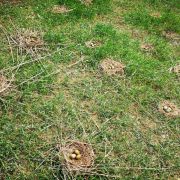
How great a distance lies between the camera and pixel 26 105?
609 cm

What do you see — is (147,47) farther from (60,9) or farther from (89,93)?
(60,9)

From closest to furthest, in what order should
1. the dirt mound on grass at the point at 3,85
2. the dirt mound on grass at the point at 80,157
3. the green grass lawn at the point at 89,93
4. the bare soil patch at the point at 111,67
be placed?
the dirt mound on grass at the point at 80,157 → the green grass lawn at the point at 89,93 → the dirt mound on grass at the point at 3,85 → the bare soil patch at the point at 111,67

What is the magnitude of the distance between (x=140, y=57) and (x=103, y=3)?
2530 millimetres

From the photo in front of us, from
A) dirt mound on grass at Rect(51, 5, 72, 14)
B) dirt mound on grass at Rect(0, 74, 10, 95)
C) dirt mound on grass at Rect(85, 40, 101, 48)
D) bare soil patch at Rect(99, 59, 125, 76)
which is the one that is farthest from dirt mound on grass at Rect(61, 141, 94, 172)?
dirt mound on grass at Rect(51, 5, 72, 14)

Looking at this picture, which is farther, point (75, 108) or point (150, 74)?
point (150, 74)

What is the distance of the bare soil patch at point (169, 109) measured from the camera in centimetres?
651

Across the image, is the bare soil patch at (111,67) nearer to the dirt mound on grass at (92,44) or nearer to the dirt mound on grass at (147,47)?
the dirt mound on grass at (92,44)

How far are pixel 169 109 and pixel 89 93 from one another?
Answer: 153 cm

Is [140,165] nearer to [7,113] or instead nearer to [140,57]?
[7,113]

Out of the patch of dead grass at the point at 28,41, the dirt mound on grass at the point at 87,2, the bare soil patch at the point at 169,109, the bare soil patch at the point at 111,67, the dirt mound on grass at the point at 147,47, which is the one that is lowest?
the bare soil patch at the point at 169,109

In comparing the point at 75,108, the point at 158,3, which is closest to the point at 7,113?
the point at 75,108

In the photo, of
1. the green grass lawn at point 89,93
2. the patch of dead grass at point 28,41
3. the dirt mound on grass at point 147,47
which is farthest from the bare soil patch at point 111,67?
the patch of dead grass at point 28,41

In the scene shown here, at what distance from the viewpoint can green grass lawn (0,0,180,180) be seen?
5422mm

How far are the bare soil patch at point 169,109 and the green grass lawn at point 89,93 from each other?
0.09m
